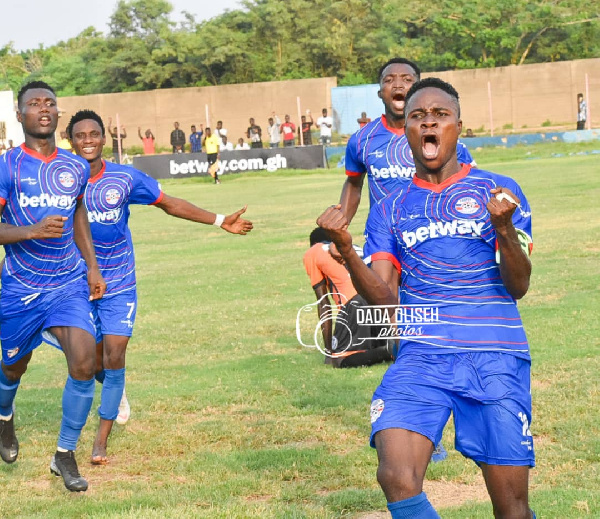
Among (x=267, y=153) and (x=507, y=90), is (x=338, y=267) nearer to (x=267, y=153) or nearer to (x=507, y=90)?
(x=267, y=153)

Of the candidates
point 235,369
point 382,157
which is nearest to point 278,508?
point 382,157

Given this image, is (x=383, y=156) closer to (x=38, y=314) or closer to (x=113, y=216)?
(x=113, y=216)

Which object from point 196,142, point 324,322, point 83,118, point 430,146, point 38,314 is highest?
point 83,118

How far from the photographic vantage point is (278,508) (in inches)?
246

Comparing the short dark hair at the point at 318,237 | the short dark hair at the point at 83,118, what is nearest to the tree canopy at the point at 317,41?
the short dark hair at the point at 318,237

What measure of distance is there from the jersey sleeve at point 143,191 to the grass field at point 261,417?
183cm

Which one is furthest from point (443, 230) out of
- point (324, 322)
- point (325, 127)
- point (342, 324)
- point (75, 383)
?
point (325, 127)

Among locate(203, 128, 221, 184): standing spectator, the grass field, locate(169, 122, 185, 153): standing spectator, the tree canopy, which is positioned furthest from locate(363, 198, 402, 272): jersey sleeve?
the tree canopy

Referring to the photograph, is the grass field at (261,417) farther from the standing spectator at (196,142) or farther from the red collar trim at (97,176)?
the standing spectator at (196,142)

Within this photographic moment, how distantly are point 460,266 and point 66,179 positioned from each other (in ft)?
11.1

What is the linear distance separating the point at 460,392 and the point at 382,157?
10.1ft

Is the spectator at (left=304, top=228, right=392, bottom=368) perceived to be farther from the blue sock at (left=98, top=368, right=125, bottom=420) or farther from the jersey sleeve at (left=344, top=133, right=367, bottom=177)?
the blue sock at (left=98, top=368, right=125, bottom=420)

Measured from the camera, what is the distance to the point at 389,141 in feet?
24.4

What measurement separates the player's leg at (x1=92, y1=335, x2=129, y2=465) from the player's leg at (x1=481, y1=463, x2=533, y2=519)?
3859mm
